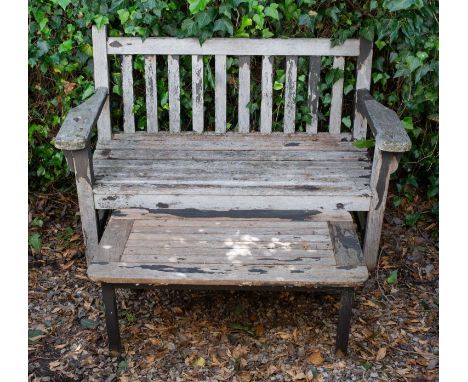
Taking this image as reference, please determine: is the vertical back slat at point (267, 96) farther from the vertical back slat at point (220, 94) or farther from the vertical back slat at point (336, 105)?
the vertical back slat at point (336, 105)

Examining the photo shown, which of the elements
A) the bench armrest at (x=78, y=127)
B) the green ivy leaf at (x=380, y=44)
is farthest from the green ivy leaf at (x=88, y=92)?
the green ivy leaf at (x=380, y=44)

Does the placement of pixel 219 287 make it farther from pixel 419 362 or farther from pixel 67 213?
pixel 67 213

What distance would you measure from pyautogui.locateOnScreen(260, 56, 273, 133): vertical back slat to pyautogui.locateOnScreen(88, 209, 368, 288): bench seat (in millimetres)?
803

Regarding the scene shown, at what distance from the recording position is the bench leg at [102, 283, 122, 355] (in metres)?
2.69

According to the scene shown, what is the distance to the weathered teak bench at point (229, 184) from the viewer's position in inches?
103

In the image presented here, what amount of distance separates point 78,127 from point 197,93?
88 centimetres

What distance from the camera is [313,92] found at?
360 cm

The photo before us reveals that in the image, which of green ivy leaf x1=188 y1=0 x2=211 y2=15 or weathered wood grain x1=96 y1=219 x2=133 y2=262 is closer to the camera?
weathered wood grain x1=96 y1=219 x2=133 y2=262

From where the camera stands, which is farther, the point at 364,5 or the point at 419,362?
the point at 364,5

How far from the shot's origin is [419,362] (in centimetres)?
290

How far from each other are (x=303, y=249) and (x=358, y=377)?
0.65 m

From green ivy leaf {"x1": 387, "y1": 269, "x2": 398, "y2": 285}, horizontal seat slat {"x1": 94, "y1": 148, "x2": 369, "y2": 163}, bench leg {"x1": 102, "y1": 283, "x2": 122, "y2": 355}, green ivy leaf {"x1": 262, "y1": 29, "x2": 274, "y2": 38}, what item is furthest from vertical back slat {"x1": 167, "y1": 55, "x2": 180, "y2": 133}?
green ivy leaf {"x1": 387, "y1": 269, "x2": 398, "y2": 285}

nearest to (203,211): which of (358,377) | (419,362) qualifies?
(358,377)

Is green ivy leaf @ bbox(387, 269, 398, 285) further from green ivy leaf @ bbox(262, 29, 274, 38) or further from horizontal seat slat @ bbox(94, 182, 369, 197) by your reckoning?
green ivy leaf @ bbox(262, 29, 274, 38)
